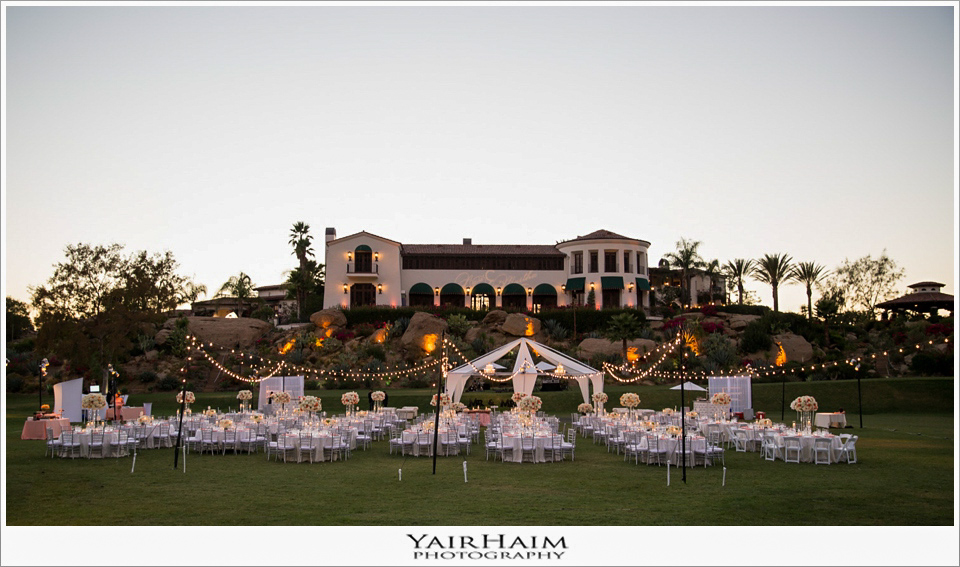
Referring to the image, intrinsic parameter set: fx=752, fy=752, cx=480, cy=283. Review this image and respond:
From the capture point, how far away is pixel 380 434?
83.7 ft

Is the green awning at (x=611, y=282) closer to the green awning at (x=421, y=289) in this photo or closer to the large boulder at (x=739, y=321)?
the large boulder at (x=739, y=321)

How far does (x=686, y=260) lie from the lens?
68812 mm

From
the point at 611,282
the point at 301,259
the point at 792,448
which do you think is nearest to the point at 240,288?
the point at 301,259

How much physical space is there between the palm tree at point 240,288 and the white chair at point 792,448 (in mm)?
60918

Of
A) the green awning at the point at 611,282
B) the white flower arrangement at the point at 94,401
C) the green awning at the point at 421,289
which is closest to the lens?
the white flower arrangement at the point at 94,401

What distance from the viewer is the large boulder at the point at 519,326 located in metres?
54.5

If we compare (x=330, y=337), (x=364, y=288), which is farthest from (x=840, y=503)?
(x=364, y=288)

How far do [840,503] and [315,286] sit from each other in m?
54.5

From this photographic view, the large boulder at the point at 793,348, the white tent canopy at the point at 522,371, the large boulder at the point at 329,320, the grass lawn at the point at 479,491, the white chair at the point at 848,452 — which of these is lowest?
the grass lawn at the point at 479,491

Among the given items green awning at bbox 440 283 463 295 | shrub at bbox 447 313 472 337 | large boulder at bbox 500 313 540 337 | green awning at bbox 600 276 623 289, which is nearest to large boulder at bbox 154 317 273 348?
shrub at bbox 447 313 472 337

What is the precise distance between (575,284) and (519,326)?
9393mm

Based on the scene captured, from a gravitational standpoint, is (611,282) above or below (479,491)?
above

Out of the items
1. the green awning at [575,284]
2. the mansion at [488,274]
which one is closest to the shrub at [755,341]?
the mansion at [488,274]

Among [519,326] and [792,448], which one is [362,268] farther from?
[792,448]
